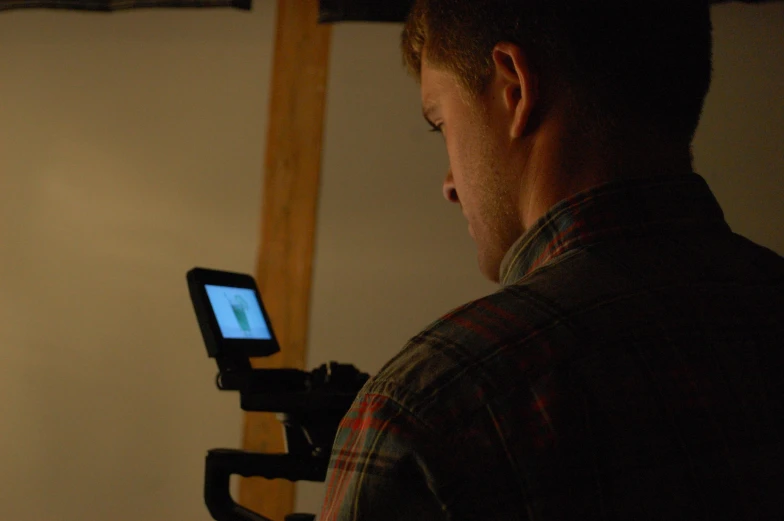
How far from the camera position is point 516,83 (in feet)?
2.14

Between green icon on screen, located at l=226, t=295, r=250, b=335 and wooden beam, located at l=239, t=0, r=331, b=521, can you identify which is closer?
green icon on screen, located at l=226, t=295, r=250, b=335

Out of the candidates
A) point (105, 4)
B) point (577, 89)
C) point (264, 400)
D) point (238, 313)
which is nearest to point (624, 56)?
point (577, 89)

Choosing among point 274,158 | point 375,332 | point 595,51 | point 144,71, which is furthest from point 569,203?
point 144,71

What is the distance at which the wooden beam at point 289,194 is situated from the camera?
10.8 feet

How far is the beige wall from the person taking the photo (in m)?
3.26

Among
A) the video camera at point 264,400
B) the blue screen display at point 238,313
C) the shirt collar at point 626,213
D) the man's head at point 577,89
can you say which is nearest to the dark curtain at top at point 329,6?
the blue screen display at point 238,313

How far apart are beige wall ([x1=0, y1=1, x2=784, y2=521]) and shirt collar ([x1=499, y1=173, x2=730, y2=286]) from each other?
265 cm

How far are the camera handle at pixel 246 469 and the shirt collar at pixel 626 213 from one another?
4.07ft

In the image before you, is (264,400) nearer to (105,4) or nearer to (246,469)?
(246,469)

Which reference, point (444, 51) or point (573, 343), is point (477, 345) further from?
point (444, 51)

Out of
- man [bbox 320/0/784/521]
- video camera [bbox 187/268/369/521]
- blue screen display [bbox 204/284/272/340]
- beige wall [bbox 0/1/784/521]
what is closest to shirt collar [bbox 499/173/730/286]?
man [bbox 320/0/784/521]

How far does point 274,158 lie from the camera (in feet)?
11.3

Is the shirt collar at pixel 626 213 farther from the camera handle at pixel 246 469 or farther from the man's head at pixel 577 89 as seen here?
the camera handle at pixel 246 469

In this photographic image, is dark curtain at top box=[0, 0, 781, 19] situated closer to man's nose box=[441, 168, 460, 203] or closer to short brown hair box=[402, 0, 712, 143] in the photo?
man's nose box=[441, 168, 460, 203]
